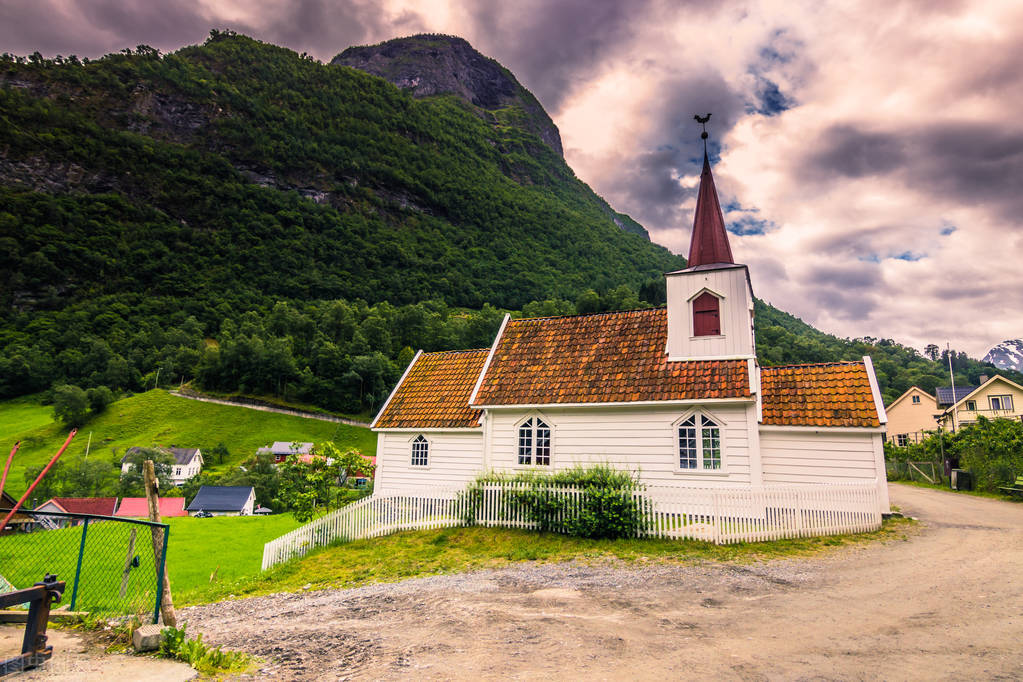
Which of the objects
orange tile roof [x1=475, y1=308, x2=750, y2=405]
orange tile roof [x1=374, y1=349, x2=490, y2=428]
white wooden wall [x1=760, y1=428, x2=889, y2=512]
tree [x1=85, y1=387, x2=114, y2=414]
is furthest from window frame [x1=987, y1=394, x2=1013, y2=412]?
tree [x1=85, y1=387, x2=114, y2=414]

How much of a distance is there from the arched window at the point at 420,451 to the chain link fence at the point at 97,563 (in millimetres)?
8547

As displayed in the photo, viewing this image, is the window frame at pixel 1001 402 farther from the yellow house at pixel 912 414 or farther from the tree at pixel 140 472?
the tree at pixel 140 472

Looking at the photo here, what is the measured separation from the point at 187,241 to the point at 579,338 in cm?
16597

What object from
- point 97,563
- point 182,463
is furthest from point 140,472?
point 97,563

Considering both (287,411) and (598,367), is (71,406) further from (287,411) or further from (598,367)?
(598,367)

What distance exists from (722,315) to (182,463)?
7252 cm

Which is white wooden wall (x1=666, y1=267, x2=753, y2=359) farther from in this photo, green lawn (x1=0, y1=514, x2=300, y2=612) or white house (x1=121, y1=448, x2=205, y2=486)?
white house (x1=121, y1=448, x2=205, y2=486)

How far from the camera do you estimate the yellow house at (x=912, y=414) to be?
56.1m

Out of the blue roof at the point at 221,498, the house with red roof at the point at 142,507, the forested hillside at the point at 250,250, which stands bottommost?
the house with red roof at the point at 142,507

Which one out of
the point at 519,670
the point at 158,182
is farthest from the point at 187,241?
the point at 519,670

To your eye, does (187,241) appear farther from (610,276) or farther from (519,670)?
(519,670)

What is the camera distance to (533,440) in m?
19.0

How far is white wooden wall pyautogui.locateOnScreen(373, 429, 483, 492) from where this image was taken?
2003 cm

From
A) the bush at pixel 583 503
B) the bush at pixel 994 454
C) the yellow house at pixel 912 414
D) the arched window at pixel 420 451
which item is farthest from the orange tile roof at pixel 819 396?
the yellow house at pixel 912 414
